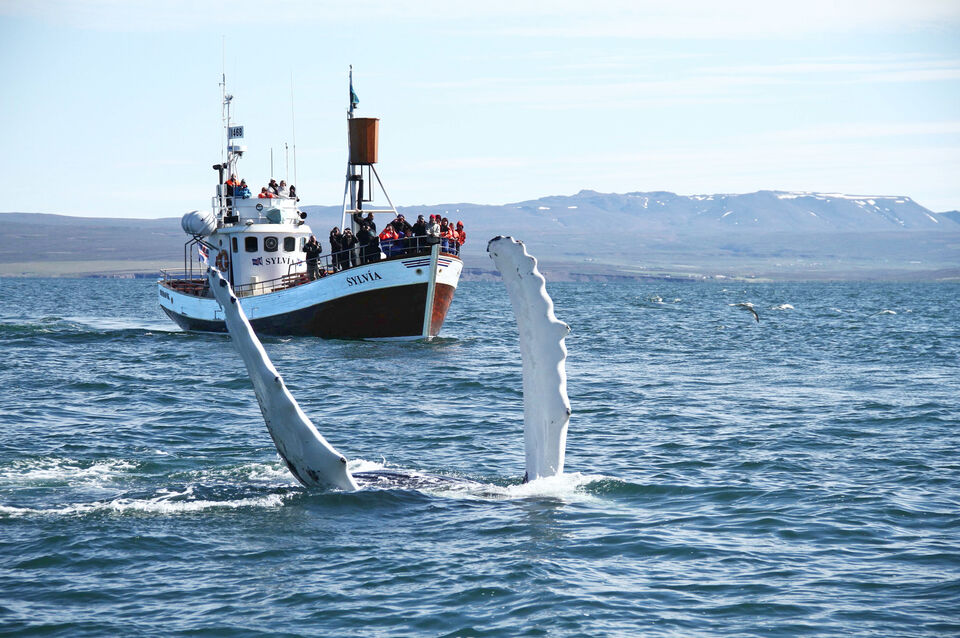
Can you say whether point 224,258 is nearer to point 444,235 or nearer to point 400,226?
point 400,226

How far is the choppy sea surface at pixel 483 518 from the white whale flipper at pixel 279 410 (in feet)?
1.98

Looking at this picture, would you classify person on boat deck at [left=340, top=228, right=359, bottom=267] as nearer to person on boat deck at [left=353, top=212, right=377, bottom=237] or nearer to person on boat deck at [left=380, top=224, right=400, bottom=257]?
person on boat deck at [left=353, top=212, right=377, bottom=237]

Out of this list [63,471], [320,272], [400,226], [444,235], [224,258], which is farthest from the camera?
[224,258]

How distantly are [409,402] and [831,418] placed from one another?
30.5 ft

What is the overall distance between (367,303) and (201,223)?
1047 centimetres

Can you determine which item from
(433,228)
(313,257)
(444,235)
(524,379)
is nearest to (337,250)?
(313,257)

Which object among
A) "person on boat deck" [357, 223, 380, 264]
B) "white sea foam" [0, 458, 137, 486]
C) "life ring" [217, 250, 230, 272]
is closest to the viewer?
"white sea foam" [0, 458, 137, 486]

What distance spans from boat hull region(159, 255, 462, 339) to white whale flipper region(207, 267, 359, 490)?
26.6m

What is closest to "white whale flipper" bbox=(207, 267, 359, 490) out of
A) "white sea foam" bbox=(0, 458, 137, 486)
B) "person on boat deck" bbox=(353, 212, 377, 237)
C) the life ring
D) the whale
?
the whale

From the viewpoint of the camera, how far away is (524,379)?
40.9 ft

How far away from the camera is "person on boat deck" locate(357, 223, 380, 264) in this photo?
4003 cm

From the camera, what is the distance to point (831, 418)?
2183cm

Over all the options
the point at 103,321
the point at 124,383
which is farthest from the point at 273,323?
the point at 103,321

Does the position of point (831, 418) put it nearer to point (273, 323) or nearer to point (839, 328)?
point (273, 323)
